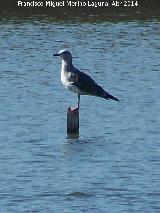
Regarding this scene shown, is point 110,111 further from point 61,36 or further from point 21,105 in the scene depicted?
point 61,36

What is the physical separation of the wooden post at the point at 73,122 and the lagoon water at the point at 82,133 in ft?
0.84

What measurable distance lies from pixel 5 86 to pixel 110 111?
544 cm

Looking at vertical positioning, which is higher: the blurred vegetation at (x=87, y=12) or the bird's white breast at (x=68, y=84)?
the bird's white breast at (x=68, y=84)

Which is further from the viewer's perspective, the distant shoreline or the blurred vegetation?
the distant shoreline

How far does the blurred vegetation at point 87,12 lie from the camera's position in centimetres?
5647

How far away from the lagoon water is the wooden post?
256 millimetres

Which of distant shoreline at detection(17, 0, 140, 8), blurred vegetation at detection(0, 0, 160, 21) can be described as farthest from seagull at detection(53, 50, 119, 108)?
distant shoreline at detection(17, 0, 140, 8)

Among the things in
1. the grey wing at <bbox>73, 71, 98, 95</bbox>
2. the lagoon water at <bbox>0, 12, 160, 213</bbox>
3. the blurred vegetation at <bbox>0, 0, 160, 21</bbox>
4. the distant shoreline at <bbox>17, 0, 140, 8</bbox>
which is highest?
the grey wing at <bbox>73, 71, 98, 95</bbox>

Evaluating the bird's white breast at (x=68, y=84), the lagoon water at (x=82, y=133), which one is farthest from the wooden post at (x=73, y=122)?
the bird's white breast at (x=68, y=84)

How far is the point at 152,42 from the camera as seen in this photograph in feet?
151

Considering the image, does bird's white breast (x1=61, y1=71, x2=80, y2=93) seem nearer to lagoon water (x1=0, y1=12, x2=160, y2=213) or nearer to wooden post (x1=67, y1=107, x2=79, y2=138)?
wooden post (x1=67, y1=107, x2=79, y2=138)

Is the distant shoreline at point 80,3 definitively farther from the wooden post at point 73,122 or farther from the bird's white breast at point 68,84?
the wooden post at point 73,122

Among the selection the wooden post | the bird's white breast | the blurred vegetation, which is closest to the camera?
the wooden post

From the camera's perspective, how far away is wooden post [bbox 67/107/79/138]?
23664mm
